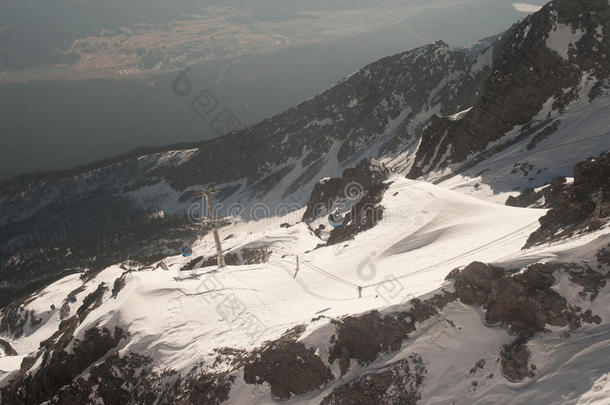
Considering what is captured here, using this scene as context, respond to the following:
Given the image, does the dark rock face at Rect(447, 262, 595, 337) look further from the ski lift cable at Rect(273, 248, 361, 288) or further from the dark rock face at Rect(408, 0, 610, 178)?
the dark rock face at Rect(408, 0, 610, 178)

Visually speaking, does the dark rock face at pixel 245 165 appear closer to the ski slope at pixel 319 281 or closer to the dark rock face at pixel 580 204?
the ski slope at pixel 319 281

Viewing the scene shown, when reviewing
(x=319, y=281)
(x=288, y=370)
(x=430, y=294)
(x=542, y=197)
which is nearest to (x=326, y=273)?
(x=319, y=281)

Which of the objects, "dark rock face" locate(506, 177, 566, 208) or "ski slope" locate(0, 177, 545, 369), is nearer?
"ski slope" locate(0, 177, 545, 369)

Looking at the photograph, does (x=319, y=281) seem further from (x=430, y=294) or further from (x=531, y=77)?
(x=531, y=77)

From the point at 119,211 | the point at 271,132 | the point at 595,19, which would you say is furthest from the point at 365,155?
the point at 119,211

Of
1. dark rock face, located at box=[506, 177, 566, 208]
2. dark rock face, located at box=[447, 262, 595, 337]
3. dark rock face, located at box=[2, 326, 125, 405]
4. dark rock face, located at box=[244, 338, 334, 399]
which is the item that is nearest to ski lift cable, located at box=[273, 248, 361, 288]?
dark rock face, located at box=[244, 338, 334, 399]

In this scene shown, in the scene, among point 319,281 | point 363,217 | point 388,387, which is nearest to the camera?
point 388,387

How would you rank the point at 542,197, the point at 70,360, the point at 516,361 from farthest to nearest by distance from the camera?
the point at 542,197
the point at 70,360
the point at 516,361

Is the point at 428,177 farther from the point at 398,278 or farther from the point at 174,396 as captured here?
the point at 174,396
